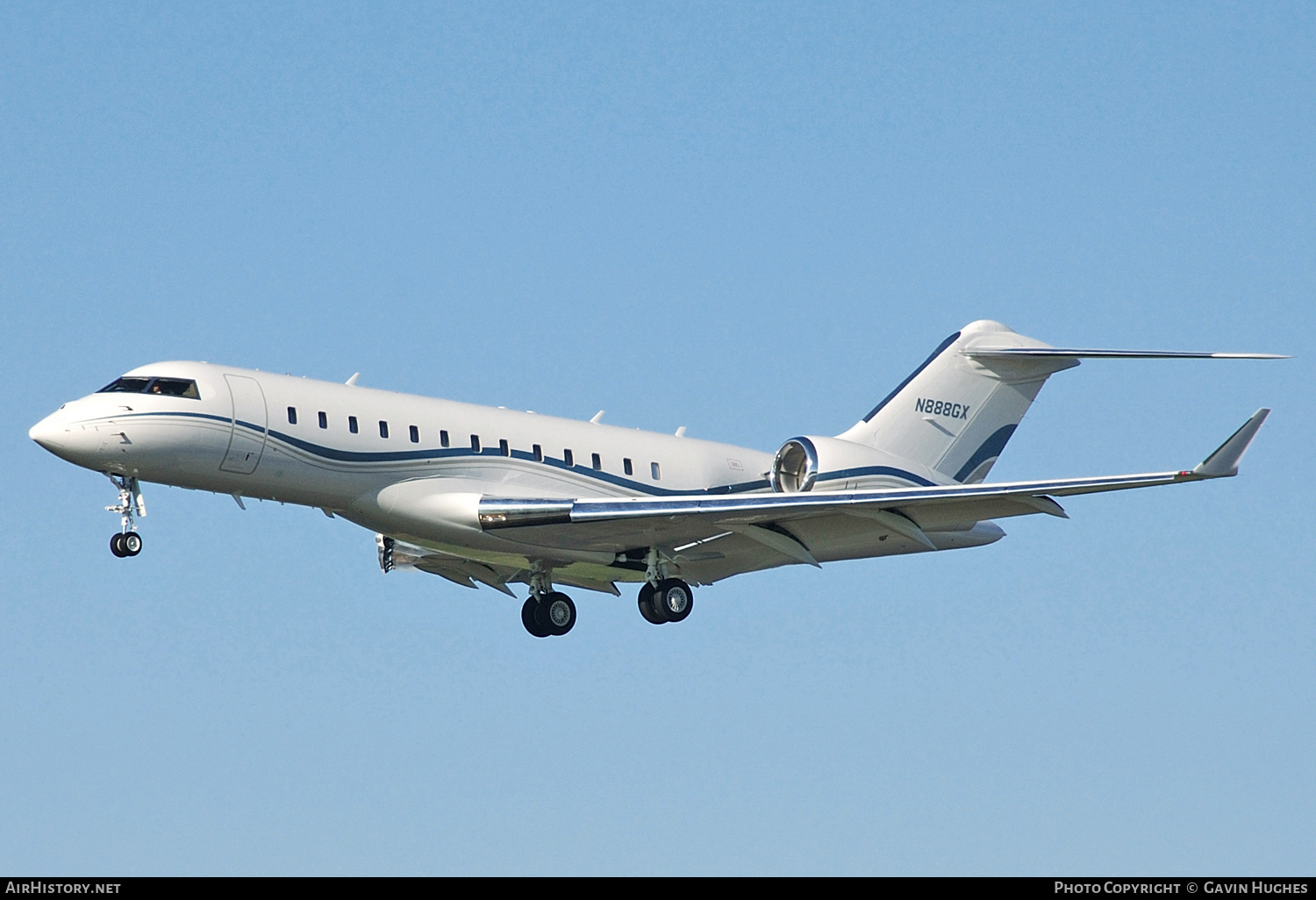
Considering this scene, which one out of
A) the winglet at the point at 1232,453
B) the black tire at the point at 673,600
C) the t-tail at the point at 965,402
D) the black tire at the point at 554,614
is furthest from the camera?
the t-tail at the point at 965,402

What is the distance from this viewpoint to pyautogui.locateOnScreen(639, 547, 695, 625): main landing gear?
85.9 ft

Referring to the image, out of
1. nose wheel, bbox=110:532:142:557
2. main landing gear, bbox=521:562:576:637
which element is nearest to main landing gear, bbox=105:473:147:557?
nose wheel, bbox=110:532:142:557

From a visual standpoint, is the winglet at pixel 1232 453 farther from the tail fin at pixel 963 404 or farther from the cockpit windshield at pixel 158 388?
the cockpit windshield at pixel 158 388

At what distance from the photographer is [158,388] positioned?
23.4m

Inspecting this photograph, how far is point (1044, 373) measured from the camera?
2911 cm

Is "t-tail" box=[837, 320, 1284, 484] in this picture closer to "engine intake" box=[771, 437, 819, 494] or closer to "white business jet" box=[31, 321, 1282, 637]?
"white business jet" box=[31, 321, 1282, 637]

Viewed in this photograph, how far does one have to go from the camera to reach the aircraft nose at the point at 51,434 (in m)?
22.8

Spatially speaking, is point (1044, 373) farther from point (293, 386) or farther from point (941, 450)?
point (293, 386)

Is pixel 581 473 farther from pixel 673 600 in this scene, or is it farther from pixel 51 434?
pixel 51 434

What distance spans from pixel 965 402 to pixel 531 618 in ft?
25.2

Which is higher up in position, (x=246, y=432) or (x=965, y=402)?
(x=965, y=402)

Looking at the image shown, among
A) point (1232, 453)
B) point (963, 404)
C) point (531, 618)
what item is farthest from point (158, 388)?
point (1232, 453)

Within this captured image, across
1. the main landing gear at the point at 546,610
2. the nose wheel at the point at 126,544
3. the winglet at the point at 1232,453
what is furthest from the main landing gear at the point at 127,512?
the winglet at the point at 1232,453

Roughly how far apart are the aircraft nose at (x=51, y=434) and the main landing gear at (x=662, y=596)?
8317mm
